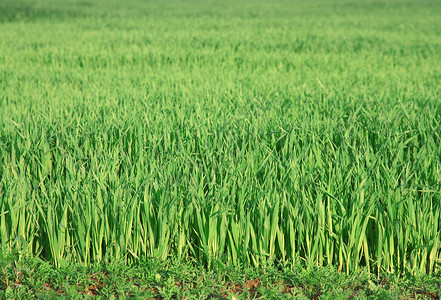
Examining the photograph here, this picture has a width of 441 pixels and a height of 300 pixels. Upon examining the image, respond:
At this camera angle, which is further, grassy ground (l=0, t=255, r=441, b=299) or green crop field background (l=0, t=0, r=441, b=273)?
green crop field background (l=0, t=0, r=441, b=273)

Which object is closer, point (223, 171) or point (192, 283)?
point (192, 283)

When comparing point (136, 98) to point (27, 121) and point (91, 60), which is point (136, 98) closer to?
point (27, 121)

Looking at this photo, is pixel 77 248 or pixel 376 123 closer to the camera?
pixel 77 248

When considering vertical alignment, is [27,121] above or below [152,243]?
above

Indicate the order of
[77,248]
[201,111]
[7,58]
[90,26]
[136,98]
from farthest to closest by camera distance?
[90,26] < [7,58] < [136,98] < [201,111] < [77,248]

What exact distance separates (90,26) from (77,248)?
376 inches

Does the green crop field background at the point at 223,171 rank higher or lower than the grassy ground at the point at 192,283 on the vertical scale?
higher

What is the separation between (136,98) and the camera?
11.5 feet

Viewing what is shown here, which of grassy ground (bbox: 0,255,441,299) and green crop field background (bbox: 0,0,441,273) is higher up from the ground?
green crop field background (bbox: 0,0,441,273)

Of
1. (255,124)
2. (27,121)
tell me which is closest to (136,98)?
(27,121)

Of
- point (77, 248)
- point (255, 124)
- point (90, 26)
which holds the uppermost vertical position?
point (90, 26)

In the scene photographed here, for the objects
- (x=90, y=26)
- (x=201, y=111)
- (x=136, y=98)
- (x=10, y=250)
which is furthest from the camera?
(x=90, y=26)

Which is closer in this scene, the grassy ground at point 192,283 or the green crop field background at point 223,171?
the grassy ground at point 192,283

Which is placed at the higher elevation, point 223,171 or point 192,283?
point 223,171
